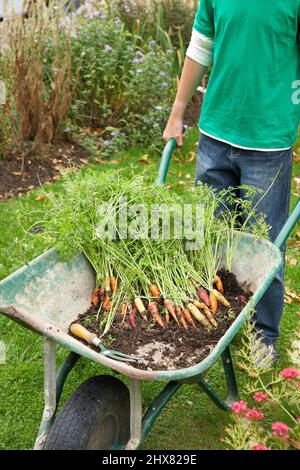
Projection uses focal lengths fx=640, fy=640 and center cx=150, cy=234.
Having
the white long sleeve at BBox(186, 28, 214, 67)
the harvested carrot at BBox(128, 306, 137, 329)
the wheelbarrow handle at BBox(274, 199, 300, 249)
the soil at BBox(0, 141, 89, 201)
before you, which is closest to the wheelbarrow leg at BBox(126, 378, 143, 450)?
the harvested carrot at BBox(128, 306, 137, 329)

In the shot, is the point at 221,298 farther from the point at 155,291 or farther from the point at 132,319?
the point at 132,319

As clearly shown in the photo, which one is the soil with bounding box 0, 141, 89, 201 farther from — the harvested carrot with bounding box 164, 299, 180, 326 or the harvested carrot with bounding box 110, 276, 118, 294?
the harvested carrot with bounding box 164, 299, 180, 326

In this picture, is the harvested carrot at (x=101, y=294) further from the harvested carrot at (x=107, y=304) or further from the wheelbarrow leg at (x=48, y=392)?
the wheelbarrow leg at (x=48, y=392)

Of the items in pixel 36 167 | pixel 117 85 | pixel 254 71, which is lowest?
pixel 36 167

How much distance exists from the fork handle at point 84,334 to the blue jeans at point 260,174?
924 millimetres

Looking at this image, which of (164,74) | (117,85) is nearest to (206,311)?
(164,74)

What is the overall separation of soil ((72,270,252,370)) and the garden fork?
0.05 metres

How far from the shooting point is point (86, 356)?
75.5 inches

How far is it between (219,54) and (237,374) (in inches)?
62.6

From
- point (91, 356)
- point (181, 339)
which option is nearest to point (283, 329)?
point (181, 339)

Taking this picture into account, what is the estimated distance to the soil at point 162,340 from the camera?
2203 millimetres

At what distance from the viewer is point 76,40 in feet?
19.8

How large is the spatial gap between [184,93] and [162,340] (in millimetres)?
1268

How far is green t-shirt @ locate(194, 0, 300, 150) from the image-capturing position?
8.35 feet
